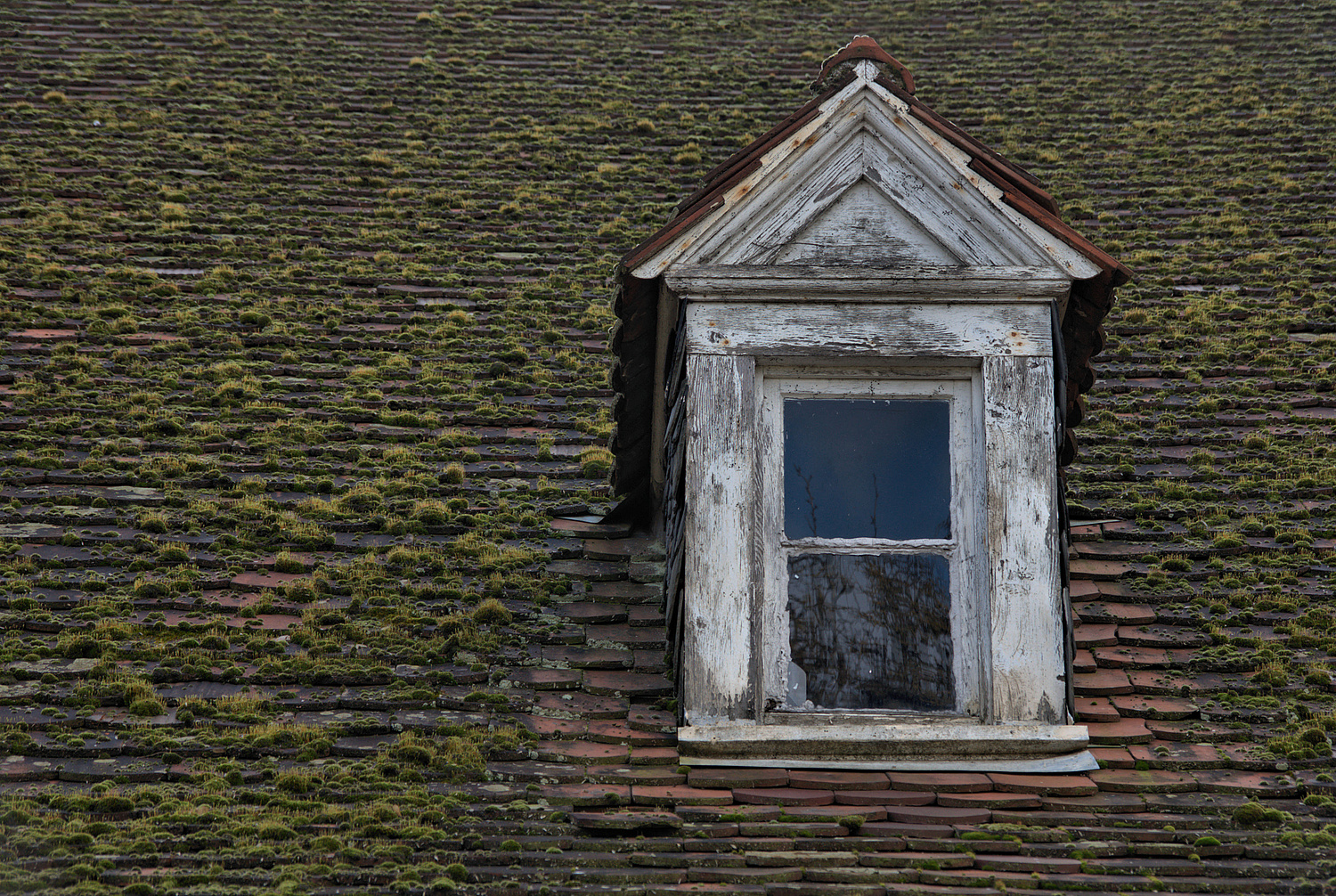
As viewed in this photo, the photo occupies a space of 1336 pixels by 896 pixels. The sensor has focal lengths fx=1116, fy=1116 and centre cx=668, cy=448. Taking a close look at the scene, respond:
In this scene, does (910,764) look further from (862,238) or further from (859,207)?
(859,207)

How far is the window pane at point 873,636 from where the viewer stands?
345 centimetres

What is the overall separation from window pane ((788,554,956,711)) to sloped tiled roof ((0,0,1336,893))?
11.9 inches

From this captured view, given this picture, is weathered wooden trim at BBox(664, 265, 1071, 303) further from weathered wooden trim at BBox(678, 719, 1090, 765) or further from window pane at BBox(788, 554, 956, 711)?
weathered wooden trim at BBox(678, 719, 1090, 765)

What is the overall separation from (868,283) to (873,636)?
1135mm

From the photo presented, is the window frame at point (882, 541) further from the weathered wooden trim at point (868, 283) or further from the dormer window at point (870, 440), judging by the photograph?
the weathered wooden trim at point (868, 283)

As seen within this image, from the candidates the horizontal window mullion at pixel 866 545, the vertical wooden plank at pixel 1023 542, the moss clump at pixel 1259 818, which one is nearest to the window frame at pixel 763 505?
the vertical wooden plank at pixel 1023 542

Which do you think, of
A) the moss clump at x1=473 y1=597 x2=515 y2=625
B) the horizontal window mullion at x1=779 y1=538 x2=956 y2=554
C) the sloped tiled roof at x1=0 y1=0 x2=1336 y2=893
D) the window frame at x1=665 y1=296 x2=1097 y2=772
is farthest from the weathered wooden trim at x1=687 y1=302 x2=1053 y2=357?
the moss clump at x1=473 y1=597 x2=515 y2=625

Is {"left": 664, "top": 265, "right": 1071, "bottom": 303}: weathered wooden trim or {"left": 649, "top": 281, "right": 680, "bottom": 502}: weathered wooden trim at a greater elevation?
{"left": 664, "top": 265, "right": 1071, "bottom": 303}: weathered wooden trim

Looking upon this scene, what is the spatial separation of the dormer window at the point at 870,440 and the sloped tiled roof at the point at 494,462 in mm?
232

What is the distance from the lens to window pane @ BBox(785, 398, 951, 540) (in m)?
3.55

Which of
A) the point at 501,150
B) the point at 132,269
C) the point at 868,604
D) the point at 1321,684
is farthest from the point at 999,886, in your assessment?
the point at 501,150

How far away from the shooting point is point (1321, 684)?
3.53 metres

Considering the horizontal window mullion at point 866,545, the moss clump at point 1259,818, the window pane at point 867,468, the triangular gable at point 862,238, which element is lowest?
the moss clump at point 1259,818

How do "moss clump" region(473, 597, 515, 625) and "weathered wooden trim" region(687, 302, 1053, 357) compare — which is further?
"moss clump" region(473, 597, 515, 625)
